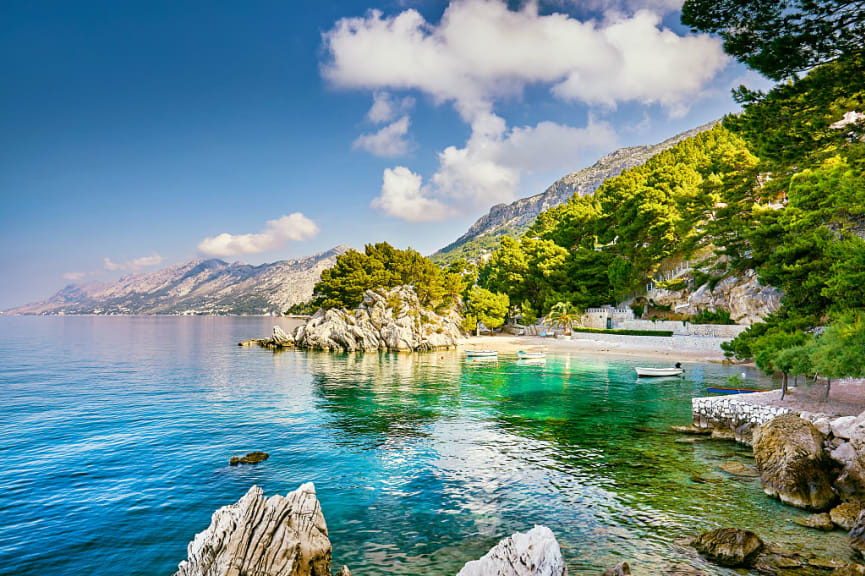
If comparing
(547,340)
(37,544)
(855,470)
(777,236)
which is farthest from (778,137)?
(547,340)

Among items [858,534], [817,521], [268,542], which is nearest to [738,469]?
[817,521]

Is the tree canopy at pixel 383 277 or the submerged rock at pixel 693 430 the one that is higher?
the tree canopy at pixel 383 277

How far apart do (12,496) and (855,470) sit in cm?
2964

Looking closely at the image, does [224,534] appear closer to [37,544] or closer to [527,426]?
[37,544]

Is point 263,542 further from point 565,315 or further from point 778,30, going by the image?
point 565,315

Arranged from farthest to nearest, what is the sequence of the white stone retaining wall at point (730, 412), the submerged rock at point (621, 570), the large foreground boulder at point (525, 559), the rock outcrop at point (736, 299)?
the rock outcrop at point (736, 299) < the white stone retaining wall at point (730, 412) < the submerged rock at point (621, 570) < the large foreground boulder at point (525, 559)

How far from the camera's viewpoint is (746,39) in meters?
15.5

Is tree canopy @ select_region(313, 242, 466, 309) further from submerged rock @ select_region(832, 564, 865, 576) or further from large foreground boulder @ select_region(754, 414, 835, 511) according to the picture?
submerged rock @ select_region(832, 564, 865, 576)

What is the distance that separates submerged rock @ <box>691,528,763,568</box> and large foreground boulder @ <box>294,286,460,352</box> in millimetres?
63139

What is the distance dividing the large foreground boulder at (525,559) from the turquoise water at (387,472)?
4578mm

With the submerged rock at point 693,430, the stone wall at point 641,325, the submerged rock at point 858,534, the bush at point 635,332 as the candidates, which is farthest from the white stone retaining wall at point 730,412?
the bush at point 635,332

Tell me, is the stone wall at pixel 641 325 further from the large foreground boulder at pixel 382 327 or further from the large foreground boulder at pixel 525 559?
the large foreground boulder at pixel 525 559

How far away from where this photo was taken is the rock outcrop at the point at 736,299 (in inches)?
2023

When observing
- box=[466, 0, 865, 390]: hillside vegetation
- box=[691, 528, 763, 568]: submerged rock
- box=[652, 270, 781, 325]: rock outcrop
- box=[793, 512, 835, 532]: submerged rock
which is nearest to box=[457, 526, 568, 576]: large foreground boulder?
box=[691, 528, 763, 568]: submerged rock
